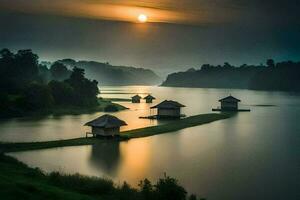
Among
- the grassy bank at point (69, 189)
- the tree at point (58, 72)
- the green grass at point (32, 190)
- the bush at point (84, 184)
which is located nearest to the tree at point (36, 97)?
the grassy bank at point (69, 189)

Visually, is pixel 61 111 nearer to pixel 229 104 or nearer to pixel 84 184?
pixel 229 104

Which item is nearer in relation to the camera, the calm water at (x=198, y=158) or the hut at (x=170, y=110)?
the calm water at (x=198, y=158)

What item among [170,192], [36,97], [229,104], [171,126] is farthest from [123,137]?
[229,104]

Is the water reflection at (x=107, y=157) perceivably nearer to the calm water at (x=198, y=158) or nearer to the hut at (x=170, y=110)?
the calm water at (x=198, y=158)

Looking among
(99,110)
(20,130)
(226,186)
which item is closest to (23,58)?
(99,110)

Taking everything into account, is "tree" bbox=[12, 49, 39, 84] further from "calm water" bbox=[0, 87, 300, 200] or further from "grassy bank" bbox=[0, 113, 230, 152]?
"grassy bank" bbox=[0, 113, 230, 152]

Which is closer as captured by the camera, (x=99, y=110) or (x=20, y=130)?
(x=20, y=130)

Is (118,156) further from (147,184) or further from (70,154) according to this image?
(147,184)

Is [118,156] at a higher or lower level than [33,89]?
lower

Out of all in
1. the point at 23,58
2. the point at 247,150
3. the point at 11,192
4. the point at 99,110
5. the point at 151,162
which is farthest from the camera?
the point at 23,58
